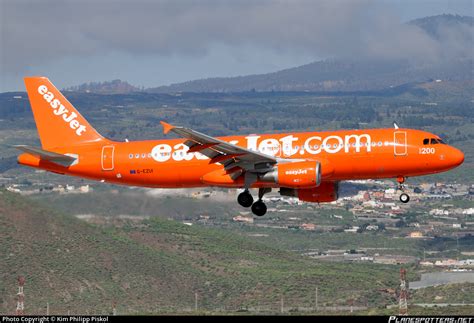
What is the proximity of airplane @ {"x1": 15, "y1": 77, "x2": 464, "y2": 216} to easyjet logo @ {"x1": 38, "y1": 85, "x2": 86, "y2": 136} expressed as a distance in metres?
0.73

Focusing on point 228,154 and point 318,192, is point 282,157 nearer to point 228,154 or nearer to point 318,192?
point 228,154

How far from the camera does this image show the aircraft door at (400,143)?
8269 centimetres

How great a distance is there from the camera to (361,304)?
14525 centimetres

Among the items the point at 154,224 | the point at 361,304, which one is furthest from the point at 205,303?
the point at 154,224

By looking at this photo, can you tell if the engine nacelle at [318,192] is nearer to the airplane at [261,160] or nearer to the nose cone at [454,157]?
the airplane at [261,160]

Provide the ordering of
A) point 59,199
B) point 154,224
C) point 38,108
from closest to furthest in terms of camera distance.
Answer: point 38,108 < point 59,199 < point 154,224

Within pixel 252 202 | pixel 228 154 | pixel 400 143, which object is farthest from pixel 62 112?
pixel 400 143

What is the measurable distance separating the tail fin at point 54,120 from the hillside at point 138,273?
137ft

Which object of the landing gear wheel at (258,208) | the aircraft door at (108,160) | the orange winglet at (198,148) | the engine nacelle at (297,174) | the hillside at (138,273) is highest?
the orange winglet at (198,148)

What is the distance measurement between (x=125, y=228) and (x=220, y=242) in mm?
19158

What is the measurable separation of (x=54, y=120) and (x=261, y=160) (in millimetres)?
18719

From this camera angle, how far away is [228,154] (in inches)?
3280

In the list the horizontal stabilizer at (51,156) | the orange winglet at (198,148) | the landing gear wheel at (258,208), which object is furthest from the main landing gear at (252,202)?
the horizontal stabilizer at (51,156)

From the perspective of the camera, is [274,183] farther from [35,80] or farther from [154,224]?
[154,224]
